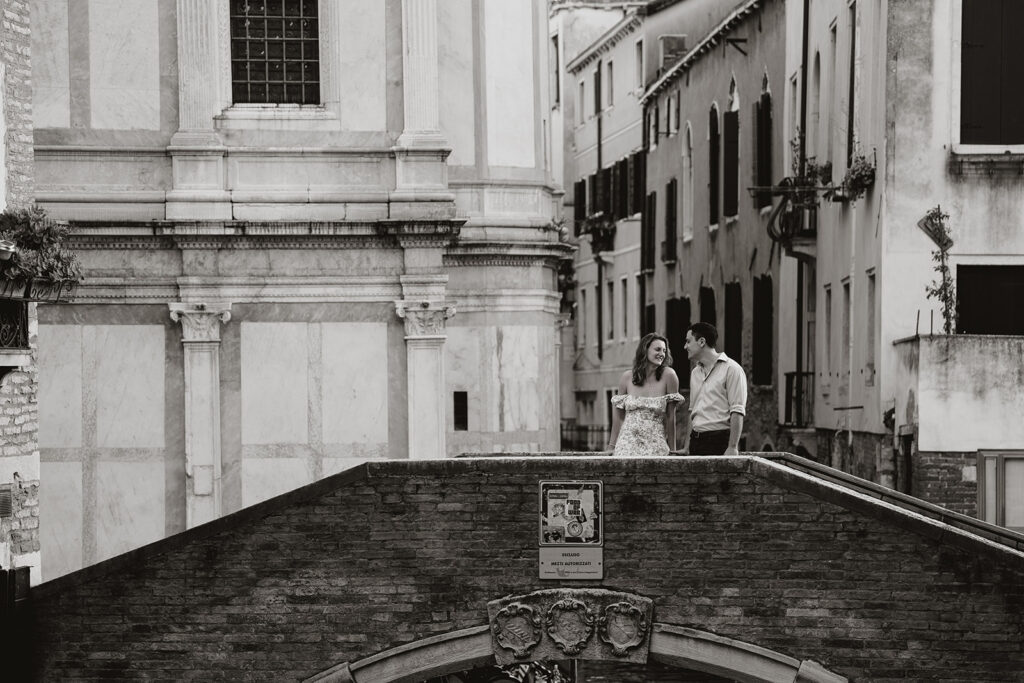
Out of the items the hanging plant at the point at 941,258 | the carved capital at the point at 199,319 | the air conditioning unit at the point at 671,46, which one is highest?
the air conditioning unit at the point at 671,46

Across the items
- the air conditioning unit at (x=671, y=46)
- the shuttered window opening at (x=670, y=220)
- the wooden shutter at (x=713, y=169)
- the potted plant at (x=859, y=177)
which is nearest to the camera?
the potted plant at (x=859, y=177)

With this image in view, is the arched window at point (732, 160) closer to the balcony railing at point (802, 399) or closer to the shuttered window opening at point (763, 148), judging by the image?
the shuttered window opening at point (763, 148)

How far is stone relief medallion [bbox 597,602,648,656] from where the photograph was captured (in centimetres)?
1823

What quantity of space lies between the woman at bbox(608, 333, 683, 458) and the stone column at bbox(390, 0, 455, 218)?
26.1 ft

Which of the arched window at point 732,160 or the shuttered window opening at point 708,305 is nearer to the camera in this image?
the arched window at point 732,160

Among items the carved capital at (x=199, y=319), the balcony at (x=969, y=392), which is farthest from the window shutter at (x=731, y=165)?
the carved capital at (x=199, y=319)

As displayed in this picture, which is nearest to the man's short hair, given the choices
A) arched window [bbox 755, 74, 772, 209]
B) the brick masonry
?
the brick masonry

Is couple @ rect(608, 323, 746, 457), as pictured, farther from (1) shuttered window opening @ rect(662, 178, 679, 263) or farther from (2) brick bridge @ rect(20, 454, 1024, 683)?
(1) shuttered window opening @ rect(662, 178, 679, 263)

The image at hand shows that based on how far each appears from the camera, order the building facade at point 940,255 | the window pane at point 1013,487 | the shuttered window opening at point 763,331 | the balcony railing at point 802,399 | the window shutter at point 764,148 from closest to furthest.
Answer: the window pane at point 1013,487 < the building facade at point 940,255 < the balcony railing at point 802,399 < the window shutter at point 764,148 < the shuttered window opening at point 763,331

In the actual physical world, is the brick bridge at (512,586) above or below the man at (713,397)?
below

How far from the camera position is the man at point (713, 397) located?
1789 centimetres

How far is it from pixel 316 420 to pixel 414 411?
1210 millimetres

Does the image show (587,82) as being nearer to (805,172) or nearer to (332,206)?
(805,172)

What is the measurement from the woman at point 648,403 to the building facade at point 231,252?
793 cm
